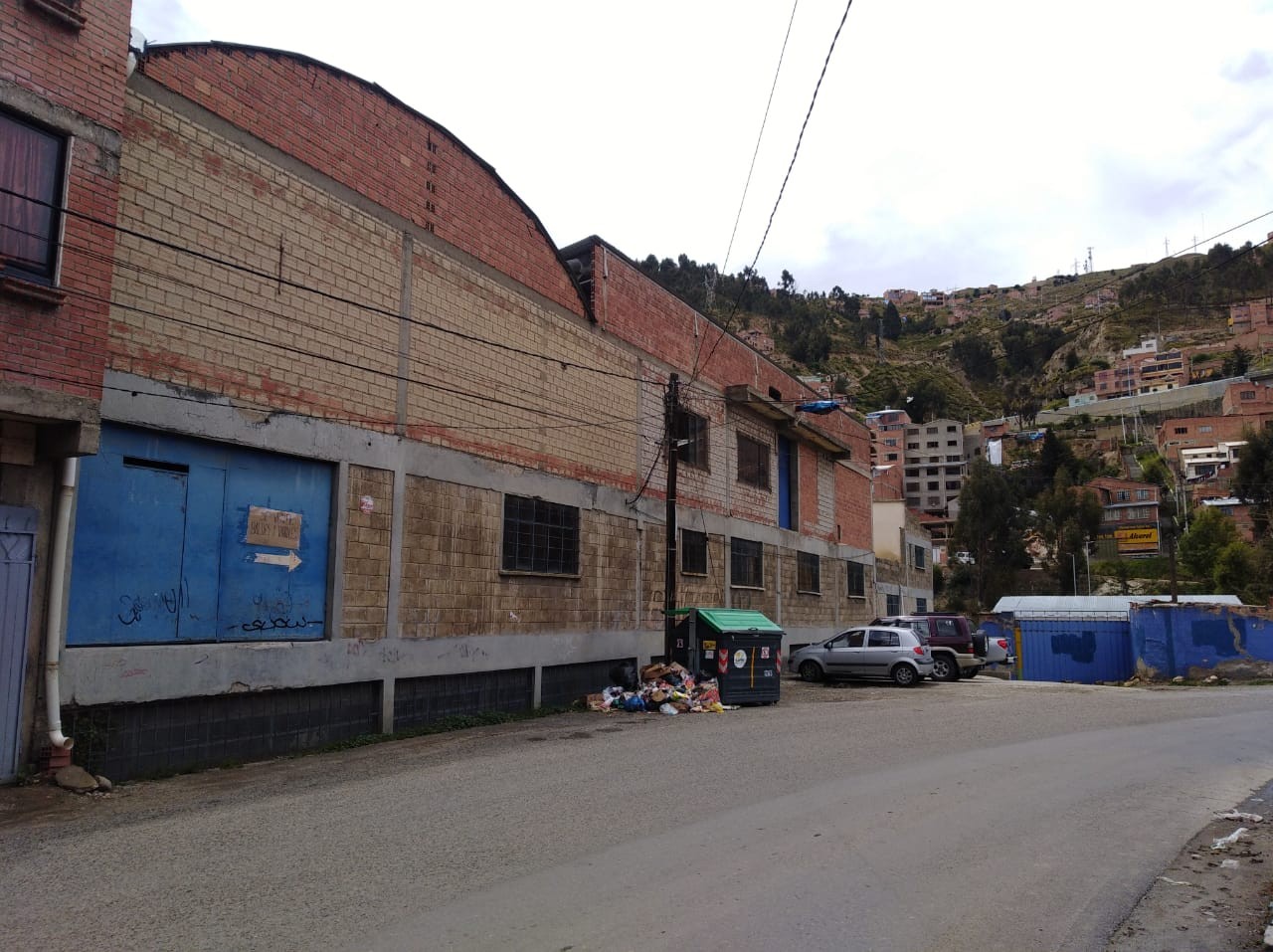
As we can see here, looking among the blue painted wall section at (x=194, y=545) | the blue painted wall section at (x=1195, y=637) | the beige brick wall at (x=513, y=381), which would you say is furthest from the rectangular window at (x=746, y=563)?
the blue painted wall section at (x=194, y=545)

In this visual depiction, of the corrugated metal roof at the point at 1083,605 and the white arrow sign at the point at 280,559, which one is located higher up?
the white arrow sign at the point at 280,559

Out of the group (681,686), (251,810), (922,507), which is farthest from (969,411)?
(251,810)

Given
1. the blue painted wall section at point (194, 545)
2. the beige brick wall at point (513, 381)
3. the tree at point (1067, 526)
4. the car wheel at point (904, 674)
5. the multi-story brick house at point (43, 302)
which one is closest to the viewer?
the multi-story brick house at point (43, 302)

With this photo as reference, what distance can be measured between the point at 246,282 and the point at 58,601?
186 inches

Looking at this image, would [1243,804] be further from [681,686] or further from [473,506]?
[473,506]

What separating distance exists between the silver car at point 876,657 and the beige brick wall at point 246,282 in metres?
14.3

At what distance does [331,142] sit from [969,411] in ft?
475

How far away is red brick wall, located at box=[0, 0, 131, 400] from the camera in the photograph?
28.3 feet

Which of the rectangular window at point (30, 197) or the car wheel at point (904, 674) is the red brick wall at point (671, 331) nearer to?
the car wheel at point (904, 674)

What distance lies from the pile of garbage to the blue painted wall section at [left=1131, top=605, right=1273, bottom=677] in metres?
16.1

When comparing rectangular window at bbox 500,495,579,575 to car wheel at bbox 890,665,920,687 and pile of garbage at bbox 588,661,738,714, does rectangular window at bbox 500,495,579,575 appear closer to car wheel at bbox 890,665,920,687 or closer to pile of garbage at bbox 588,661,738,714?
A: pile of garbage at bbox 588,661,738,714

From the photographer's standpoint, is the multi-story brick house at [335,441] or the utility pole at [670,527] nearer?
the multi-story brick house at [335,441]

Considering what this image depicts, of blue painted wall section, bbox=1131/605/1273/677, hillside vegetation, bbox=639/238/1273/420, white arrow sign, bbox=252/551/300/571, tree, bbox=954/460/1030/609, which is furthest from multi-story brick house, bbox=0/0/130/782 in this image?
hillside vegetation, bbox=639/238/1273/420

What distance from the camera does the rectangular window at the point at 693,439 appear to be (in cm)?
2258
